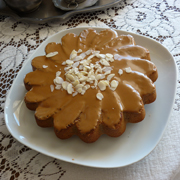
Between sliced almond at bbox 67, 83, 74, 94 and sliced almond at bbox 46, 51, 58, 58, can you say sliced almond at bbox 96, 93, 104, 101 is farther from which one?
sliced almond at bbox 46, 51, 58, 58

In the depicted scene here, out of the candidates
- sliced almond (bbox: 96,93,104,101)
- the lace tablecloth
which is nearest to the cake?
sliced almond (bbox: 96,93,104,101)

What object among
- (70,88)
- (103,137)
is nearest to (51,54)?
(70,88)

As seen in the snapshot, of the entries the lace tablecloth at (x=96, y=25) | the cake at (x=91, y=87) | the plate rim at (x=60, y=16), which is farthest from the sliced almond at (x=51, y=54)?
the plate rim at (x=60, y=16)

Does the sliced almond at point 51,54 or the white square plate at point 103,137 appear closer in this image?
the white square plate at point 103,137

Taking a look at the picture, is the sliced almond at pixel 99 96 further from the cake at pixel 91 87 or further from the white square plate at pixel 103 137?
the white square plate at pixel 103 137

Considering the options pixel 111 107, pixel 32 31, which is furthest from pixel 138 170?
pixel 32 31

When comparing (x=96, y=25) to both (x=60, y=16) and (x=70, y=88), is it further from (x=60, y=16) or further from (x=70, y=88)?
(x=70, y=88)

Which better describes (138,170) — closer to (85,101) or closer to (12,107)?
(85,101)
